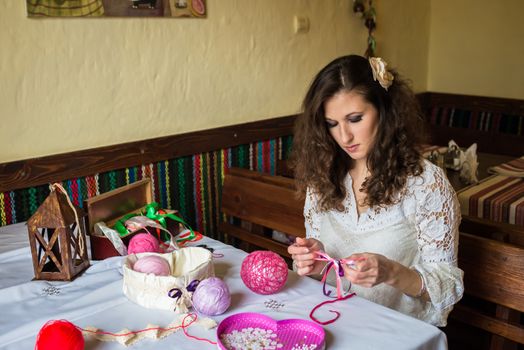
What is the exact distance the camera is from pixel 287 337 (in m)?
1.12

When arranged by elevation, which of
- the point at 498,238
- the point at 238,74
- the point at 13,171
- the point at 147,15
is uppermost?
the point at 147,15

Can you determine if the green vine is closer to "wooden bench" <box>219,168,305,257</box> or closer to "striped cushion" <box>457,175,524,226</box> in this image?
"striped cushion" <box>457,175,524,226</box>

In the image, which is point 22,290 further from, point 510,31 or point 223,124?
point 510,31

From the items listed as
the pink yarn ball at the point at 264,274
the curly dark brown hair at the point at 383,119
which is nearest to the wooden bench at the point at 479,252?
the curly dark brown hair at the point at 383,119

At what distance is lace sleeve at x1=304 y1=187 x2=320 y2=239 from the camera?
1751 mm

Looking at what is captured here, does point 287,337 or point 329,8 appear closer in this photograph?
point 287,337

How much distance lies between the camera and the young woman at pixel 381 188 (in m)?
1.45

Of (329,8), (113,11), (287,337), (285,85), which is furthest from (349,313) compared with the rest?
(329,8)

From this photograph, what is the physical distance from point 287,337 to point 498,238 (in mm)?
921

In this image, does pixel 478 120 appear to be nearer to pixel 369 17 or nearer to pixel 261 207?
pixel 369 17

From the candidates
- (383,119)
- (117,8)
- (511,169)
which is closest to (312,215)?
(383,119)

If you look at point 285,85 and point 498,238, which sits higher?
point 285,85

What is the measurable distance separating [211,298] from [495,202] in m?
1.45

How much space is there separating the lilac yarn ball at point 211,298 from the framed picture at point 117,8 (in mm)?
1227
